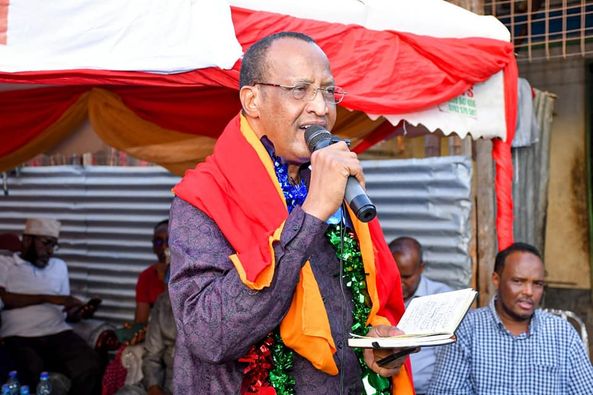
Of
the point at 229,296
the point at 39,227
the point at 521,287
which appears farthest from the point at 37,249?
the point at 229,296

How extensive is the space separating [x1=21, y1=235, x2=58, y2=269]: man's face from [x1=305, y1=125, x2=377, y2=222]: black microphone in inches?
181

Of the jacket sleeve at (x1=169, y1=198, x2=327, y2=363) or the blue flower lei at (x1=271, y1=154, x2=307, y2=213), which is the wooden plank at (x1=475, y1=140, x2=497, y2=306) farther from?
the jacket sleeve at (x1=169, y1=198, x2=327, y2=363)

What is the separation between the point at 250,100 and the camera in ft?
6.07

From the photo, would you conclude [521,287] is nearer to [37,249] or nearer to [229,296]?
[229,296]

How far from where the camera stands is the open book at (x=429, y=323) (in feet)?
5.28

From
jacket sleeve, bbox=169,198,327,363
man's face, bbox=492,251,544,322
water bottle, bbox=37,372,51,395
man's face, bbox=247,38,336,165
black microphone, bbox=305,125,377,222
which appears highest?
man's face, bbox=247,38,336,165

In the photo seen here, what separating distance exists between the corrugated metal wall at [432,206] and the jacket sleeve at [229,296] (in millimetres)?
3828

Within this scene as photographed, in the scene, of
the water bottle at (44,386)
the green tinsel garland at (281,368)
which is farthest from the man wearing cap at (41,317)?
the green tinsel garland at (281,368)

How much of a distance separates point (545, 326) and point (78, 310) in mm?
3885

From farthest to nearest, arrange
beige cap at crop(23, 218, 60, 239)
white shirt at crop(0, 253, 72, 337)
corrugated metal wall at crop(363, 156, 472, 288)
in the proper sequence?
beige cap at crop(23, 218, 60, 239) → white shirt at crop(0, 253, 72, 337) → corrugated metal wall at crop(363, 156, 472, 288)

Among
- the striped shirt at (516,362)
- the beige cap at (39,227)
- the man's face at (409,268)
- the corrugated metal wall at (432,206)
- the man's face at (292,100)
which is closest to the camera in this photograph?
the man's face at (292,100)

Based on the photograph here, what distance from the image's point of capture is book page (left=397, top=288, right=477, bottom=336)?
66.2 inches

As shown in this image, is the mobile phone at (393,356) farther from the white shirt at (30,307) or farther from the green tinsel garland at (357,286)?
the white shirt at (30,307)

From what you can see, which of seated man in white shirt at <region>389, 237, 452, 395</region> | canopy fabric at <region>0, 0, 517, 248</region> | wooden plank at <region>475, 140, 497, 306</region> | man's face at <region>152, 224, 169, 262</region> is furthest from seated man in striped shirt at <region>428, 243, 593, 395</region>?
man's face at <region>152, 224, 169, 262</region>
